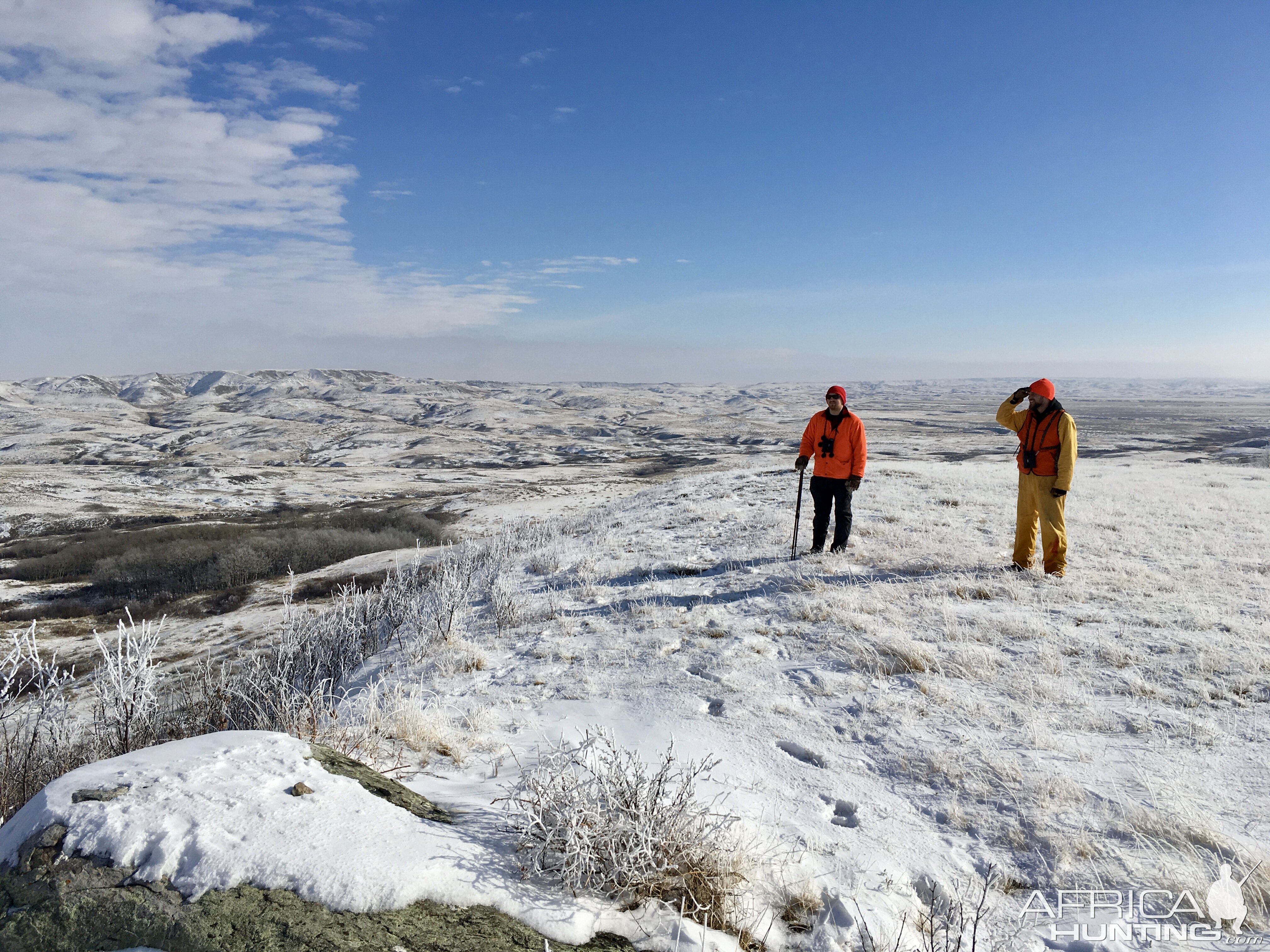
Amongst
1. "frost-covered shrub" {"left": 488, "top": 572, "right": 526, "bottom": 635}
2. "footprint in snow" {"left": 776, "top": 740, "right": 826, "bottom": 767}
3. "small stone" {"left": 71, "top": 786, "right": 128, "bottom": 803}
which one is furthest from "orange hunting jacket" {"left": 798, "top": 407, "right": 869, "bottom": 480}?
"small stone" {"left": 71, "top": 786, "right": 128, "bottom": 803}

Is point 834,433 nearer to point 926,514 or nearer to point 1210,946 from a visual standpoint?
point 926,514

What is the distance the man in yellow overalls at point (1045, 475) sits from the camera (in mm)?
6773

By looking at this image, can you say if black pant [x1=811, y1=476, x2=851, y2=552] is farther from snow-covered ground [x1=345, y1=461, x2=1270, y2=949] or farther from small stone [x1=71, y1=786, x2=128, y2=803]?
small stone [x1=71, y1=786, x2=128, y2=803]

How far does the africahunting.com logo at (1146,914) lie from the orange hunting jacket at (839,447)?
5.48 metres

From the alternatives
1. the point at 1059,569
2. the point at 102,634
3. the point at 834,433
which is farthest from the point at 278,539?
the point at 1059,569

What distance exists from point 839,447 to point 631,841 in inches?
254

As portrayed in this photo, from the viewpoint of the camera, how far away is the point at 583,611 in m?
6.92

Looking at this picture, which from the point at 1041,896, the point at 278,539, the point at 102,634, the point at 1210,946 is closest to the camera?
the point at 1210,946

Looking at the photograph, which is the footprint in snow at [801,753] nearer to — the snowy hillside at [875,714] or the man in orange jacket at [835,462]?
the snowy hillside at [875,714]

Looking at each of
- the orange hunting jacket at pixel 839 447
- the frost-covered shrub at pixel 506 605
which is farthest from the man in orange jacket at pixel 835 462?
the frost-covered shrub at pixel 506 605

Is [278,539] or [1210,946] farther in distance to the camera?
[278,539]

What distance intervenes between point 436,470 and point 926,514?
167ft

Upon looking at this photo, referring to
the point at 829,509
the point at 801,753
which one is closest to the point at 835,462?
the point at 829,509

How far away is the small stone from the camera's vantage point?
215 centimetres
